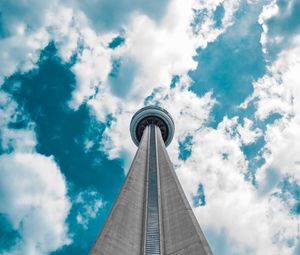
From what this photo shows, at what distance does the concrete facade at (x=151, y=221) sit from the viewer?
16.2 m

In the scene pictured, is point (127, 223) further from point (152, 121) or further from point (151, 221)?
point (152, 121)

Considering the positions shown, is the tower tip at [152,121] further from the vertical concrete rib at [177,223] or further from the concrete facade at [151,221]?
the vertical concrete rib at [177,223]

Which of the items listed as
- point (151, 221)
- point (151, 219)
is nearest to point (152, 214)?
point (151, 219)

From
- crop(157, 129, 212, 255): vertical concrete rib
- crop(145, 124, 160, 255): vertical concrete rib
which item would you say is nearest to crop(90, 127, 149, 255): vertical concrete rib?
crop(145, 124, 160, 255): vertical concrete rib

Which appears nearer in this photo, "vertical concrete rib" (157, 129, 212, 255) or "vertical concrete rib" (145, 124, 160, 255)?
"vertical concrete rib" (157, 129, 212, 255)

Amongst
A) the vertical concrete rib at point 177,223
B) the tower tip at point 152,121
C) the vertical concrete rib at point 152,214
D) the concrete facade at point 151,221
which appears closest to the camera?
the vertical concrete rib at point 177,223

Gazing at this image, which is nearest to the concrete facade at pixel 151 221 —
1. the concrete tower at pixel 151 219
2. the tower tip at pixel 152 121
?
the concrete tower at pixel 151 219

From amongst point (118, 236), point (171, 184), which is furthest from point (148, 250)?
point (171, 184)

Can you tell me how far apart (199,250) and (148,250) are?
3429 mm

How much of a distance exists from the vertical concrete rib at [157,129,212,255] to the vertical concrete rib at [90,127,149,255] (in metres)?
1.48

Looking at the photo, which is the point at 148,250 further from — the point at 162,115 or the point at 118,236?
the point at 162,115

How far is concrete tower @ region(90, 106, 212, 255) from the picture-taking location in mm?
16219

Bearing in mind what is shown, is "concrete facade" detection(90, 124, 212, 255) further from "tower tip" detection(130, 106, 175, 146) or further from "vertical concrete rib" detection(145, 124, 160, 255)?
"tower tip" detection(130, 106, 175, 146)

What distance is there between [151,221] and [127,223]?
179 centimetres
